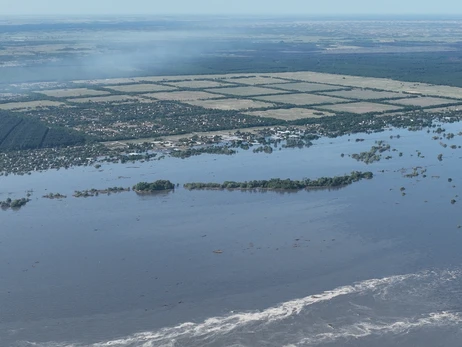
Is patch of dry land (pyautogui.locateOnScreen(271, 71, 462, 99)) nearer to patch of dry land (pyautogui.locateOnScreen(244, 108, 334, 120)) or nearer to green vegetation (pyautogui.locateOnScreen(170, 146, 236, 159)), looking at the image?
patch of dry land (pyautogui.locateOnScreen(244, 108, 334, 120))

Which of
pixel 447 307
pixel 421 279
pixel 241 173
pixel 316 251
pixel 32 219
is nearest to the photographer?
pixel 447 307

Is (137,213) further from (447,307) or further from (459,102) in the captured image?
(459,102)

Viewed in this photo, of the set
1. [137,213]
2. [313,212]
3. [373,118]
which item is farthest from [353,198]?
[373,118]

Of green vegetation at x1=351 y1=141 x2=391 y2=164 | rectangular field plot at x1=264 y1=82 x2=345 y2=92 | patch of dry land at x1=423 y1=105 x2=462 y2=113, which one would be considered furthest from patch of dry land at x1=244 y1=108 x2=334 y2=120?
rectangular field plot at x1=264 y1=82 x2=345 y2=92

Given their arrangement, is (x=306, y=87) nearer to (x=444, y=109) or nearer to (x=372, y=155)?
(x=444, y=109)

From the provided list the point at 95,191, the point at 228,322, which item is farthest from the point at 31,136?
the point at 228,322

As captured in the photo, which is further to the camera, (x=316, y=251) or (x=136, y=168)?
(x=136, y=168)

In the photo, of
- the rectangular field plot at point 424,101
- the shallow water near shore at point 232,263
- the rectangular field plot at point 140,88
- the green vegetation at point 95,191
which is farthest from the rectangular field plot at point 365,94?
the green vegetation at point 95,191
